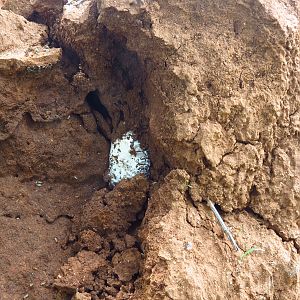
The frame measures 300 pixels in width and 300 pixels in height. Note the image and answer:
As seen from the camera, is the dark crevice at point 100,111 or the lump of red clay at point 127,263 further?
the dark crevice at point 100,111

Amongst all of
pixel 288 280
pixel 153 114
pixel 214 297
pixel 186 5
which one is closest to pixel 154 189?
pixel 153 114

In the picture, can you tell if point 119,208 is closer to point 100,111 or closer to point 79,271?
point 79,271

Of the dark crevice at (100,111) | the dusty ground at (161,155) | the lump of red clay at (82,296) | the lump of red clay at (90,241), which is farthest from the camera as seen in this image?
the dark crevice at (100,111)

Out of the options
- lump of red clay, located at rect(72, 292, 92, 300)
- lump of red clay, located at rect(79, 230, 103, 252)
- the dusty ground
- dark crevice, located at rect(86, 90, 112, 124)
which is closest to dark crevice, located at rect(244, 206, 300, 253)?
the dusty ground

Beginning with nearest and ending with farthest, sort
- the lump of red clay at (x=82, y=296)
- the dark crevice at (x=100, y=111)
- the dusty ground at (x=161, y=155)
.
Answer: the lump of red clay at (x=82, y=296), the dusty ground at (x=161, y=155), the dark crevice at (x=100, y=111)

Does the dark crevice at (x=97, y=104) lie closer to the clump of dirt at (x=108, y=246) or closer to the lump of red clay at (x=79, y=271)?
the clump of dirt at (x=108, y=246)

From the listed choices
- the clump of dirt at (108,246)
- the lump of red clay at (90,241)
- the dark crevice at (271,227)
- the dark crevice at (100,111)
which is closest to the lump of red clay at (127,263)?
the clump of dirt at (108,246)

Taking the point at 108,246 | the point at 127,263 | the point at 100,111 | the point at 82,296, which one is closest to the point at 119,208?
the point at 108,246

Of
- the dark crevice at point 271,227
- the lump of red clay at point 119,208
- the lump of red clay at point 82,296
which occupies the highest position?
the dark crevice at point 271,227
